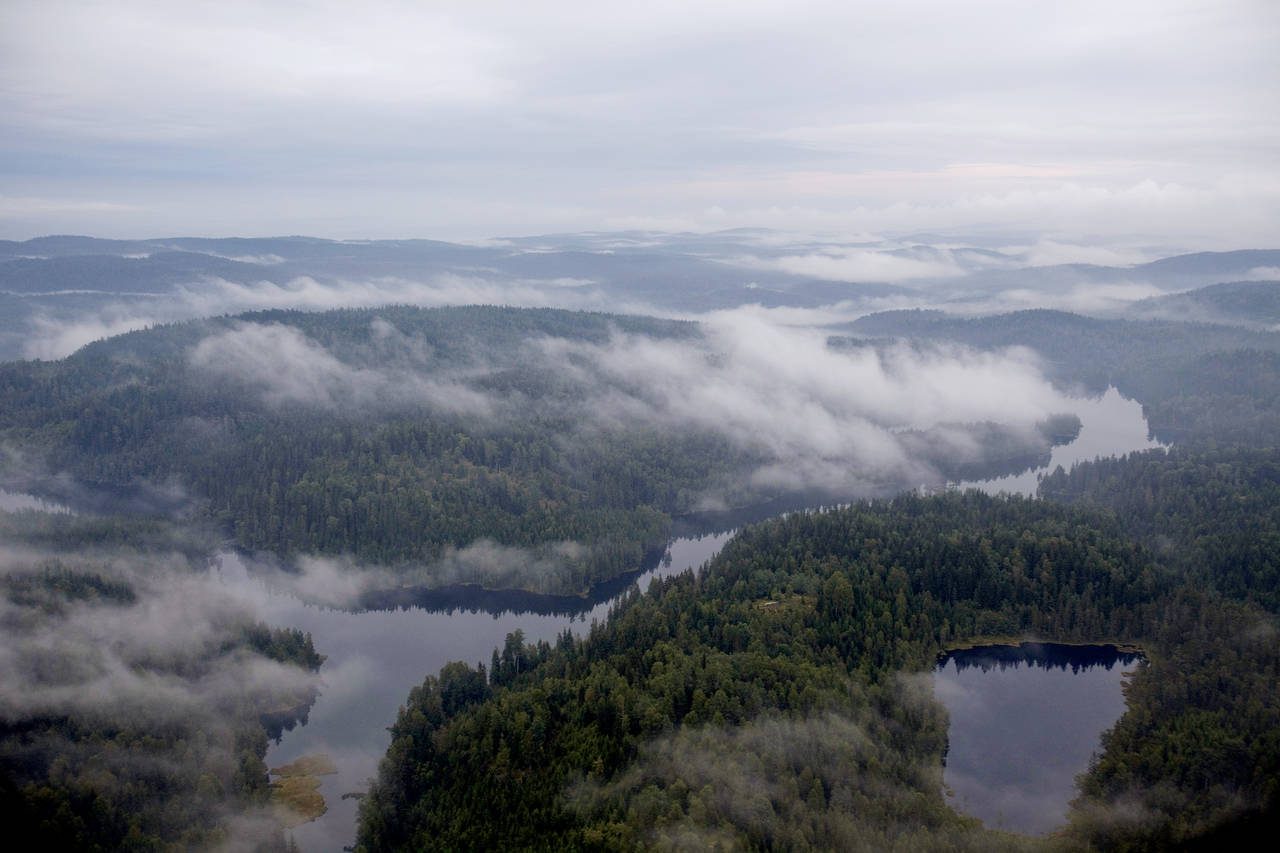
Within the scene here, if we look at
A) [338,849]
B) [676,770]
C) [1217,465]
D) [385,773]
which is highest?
[1217,465]

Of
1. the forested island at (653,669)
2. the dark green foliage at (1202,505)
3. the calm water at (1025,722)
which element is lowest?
the calm water at (1025,722)

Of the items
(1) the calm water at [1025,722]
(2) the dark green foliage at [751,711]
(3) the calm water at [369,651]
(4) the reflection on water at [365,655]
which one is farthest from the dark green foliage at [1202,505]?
(4) the reflection on water at [365,655]

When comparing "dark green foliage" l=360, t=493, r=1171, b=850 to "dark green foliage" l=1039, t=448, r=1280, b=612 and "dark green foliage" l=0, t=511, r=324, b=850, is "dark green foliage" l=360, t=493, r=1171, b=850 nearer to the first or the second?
"dark green foliage" l=1039, t=448, r=1280, b=612

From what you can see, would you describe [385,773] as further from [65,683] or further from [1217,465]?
[1217,465]

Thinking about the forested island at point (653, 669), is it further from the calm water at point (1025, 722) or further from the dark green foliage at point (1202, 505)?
the calm water at point (1025, 722)

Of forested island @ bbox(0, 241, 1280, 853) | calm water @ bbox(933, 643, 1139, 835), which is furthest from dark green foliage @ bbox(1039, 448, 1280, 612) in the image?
calm water @ bbox(933, 643, 1139, 835)

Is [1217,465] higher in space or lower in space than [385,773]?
higher

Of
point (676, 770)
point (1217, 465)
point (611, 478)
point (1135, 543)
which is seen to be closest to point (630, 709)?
point (676, 770)
